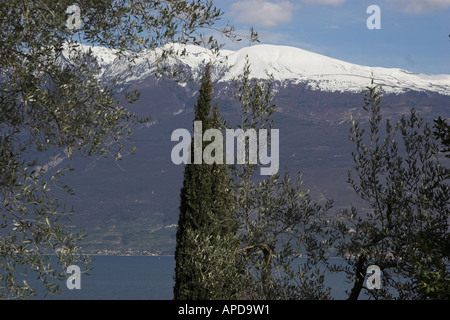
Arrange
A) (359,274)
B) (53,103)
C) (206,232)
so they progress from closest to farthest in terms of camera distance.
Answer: (53,103) → (359,274) → (206,232)

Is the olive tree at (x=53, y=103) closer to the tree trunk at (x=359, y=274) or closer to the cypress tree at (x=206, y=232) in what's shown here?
the cypress tree at (x=206, y=232)

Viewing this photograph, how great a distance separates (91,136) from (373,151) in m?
7.14

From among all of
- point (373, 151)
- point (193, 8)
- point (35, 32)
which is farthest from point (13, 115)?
point (373, 151)

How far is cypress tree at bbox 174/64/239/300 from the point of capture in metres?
13.6

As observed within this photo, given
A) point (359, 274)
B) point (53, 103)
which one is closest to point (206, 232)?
point (359, 274)

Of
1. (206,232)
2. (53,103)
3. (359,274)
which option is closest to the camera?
(53,103)

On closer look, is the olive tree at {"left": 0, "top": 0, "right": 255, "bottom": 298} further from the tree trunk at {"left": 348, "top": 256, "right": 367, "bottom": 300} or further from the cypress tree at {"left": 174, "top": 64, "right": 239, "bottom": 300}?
the tree trunk at {"left": 348, "top": 256, "right": 367, "bottom": 300}

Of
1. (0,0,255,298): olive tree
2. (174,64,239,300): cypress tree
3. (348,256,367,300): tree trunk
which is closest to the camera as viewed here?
(0,0,255,298): olive tree

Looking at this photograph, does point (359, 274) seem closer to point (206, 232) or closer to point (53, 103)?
point (206, 232)

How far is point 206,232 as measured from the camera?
49.9ft

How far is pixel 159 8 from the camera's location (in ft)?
30.9

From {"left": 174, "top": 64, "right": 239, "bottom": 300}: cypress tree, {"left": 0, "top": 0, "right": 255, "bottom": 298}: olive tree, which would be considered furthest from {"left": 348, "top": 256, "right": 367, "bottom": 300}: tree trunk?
{"left": 0, "top": 0, "right": 255, "bottom": 298}: olive tree

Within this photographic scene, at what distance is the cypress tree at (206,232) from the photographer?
13594mm

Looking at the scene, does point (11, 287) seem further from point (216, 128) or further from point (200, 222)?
point (216, 128)
